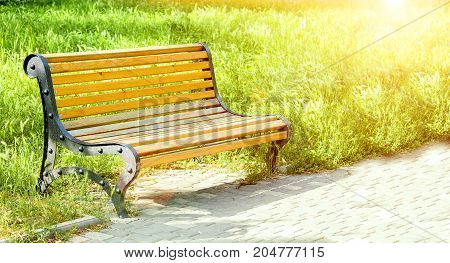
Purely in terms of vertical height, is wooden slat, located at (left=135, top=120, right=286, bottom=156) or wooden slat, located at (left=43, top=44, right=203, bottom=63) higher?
wooden slat, located at (left=43, top=44, right=203, bottom=63)

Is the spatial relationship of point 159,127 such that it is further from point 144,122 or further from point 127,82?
point 127,82

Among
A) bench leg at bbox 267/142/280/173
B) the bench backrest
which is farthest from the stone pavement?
the bench backrest

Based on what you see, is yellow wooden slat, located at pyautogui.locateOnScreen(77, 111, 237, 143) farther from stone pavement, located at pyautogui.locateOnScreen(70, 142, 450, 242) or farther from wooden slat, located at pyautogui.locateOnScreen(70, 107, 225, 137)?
stone pavement, located at pyautogui.locateOnScreen(70, 142, 450, 242)

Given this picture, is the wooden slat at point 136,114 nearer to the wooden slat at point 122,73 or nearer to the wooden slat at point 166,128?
the wooden slat at point 166,128

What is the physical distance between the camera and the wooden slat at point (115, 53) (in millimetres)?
5676

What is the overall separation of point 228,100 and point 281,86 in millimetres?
546

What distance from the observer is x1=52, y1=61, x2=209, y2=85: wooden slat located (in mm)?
5723

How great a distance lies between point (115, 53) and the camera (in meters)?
6.12

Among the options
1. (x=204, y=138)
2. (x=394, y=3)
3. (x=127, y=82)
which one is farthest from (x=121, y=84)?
(x=394, y=3)

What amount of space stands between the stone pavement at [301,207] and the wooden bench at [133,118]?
37 cm

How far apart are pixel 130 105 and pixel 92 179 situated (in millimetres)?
933

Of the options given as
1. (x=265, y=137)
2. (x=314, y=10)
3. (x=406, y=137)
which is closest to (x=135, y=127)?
(x=265, y=137)

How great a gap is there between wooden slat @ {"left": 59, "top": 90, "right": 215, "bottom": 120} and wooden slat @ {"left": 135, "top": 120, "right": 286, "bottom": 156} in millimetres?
626

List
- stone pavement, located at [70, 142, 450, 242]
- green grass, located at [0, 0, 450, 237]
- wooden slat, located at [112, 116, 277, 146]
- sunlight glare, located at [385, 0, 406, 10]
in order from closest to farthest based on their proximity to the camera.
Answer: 1. stone pavement, located at [70, 142, 450, 242]
2. wooden slat, located at [112, 116, 277, 146]
3. green grass, located at [0, 0, 450, 237]
4. sunlight glare, located at [385, 0, 406, 10]
